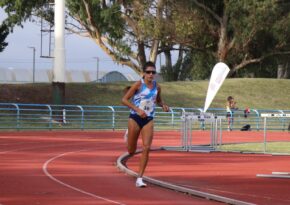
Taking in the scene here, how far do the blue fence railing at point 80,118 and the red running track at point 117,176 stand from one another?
11046 mm

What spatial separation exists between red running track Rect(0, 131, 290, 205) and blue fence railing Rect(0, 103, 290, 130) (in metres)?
11.0

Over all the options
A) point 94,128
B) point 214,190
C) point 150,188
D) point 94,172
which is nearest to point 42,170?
point 94,172

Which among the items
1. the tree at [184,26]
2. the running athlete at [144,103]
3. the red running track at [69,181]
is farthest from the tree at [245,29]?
the running athlete at [144,103]

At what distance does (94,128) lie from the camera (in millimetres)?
35719

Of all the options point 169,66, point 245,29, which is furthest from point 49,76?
point 245,29

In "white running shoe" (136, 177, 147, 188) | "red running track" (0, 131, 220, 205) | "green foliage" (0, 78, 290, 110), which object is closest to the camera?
"red running track" (0, 131, 220, 205)

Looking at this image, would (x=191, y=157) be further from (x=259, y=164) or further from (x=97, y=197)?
(x=97, y=197)

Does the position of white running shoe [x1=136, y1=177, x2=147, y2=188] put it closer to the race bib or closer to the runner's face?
the race bib

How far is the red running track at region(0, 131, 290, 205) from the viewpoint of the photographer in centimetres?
1040

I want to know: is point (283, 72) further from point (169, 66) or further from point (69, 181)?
point (69, 181)

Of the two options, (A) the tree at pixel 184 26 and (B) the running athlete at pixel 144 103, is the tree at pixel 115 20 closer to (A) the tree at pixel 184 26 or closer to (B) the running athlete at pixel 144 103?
(A) the tree at pixel 184 26

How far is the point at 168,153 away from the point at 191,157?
1.53 meters

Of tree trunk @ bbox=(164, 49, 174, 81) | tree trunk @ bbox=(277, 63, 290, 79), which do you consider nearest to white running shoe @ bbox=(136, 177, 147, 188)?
tree trunk @ bbox=(164, 49, 174, 81)

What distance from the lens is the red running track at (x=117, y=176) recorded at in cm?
1040
